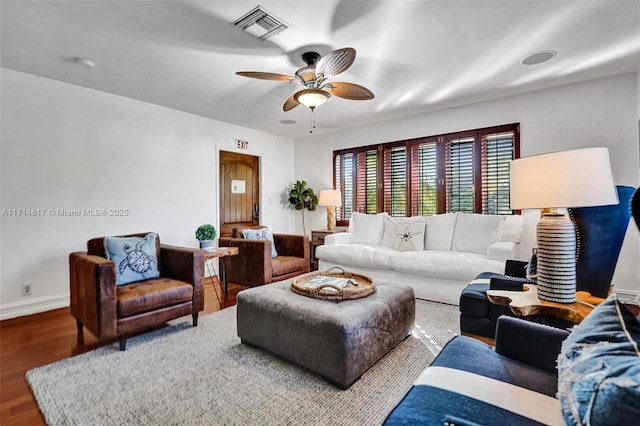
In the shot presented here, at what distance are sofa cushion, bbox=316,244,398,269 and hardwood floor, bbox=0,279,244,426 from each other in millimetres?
1476

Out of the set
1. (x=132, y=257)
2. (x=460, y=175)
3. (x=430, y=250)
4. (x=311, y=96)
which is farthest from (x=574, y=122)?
(x=132, y=257)

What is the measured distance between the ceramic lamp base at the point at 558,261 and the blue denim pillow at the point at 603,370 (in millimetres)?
731

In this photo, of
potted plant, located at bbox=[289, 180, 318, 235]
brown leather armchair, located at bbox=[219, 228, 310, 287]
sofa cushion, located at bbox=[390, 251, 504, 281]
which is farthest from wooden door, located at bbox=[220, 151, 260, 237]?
sofa cushion, located at bbox=[390, 251, 504, 281]


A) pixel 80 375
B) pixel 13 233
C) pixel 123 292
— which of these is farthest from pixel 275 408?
pixel 13 233

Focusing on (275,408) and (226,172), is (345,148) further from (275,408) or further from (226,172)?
(275,408)

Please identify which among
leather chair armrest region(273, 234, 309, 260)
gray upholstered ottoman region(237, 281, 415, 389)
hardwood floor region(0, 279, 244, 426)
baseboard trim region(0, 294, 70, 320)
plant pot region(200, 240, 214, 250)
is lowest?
hardwood floor region(0, 279, 244, 426)

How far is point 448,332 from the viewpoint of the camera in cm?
253

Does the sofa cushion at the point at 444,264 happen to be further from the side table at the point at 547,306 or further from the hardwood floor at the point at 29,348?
the hardwood floor at the point at 29,348

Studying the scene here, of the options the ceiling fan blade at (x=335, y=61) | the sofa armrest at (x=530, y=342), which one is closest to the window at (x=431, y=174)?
the ceiling fan blade at (x=335, y=61)

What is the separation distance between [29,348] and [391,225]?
402 cm

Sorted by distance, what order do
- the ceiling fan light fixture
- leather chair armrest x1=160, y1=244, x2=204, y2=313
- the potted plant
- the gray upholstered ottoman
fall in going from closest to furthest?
the gray upholstered ottoman
leather chair armrest x1=160, y1=244, x2=204, y2=313
the ceiling fan light fixture
the potted plant

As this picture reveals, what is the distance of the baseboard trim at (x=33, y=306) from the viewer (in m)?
3.00

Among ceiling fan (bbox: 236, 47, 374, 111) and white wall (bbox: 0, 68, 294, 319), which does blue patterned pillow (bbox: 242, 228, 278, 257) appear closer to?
white wall (bbox: 0, 68, 294, 319)

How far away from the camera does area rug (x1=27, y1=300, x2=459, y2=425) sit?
154 centimetres
